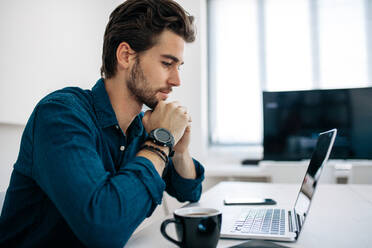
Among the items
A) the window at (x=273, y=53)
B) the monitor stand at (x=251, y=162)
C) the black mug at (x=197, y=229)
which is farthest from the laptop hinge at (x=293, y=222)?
the window at (x=273, y=53)

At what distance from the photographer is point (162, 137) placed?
0.84 m

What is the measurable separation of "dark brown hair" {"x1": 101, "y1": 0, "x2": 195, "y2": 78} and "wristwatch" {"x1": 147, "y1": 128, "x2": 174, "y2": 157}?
0.28 meters

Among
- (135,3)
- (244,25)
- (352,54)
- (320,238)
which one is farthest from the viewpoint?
(244,25)

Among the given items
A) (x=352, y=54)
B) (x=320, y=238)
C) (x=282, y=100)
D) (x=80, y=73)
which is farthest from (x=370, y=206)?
(x=352, y=54)

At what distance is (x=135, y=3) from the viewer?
1021 millimetres

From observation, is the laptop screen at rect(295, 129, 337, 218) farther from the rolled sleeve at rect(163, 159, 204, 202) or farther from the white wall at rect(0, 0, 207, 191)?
the white wall at rect(0, 0, 207, 191)

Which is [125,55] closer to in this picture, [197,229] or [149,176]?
[149,176]

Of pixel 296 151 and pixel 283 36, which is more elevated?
pixel 283 36

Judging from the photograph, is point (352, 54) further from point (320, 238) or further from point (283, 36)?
point (320, 238)

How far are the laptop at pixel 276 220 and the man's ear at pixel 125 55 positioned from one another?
548mm

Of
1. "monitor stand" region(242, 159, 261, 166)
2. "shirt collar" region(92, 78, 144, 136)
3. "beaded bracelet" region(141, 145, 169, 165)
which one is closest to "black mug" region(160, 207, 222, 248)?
"beaded bracelet" region(141, 145, 169, 165)

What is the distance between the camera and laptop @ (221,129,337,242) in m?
0.68

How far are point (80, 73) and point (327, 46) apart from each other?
2388 millimetres

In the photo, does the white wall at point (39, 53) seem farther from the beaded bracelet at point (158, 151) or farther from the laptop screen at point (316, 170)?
the laptop screen at point (316, 170)
